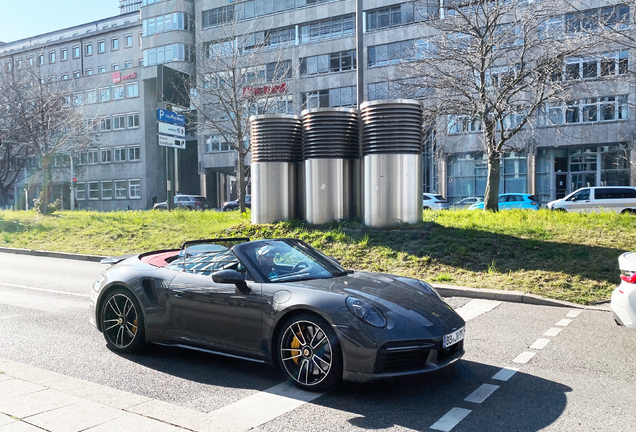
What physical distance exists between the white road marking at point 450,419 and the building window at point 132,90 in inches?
2454

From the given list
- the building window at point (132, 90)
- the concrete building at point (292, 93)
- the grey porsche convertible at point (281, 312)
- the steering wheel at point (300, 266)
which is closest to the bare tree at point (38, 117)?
the concrete building at point (292, 93)

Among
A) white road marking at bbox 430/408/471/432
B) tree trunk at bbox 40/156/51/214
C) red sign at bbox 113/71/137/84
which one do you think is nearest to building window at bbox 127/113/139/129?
red sign at bbox 113/71/137/84

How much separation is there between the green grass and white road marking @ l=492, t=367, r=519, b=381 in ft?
13.0

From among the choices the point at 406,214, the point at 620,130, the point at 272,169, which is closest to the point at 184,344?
the point at 406,214

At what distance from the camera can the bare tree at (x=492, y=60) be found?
16.5 metres

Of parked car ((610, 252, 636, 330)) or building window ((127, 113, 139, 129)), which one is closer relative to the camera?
parked car ((610, 252, 636, 330))

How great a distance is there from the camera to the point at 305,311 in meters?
4.82

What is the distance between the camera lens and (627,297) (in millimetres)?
5621

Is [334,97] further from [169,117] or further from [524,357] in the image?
[524,357]

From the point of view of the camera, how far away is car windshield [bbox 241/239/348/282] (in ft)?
17.8

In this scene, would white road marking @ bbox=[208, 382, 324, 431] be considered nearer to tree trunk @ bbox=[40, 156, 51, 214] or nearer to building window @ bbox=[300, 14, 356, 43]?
tree trunk @ bbox=[40, 156, 51, 214]

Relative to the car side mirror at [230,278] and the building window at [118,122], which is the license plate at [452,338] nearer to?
the car side mirror at [230,278]

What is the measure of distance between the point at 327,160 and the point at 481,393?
392 inches

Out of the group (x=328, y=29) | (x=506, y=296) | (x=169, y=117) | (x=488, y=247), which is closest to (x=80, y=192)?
(x=328, y=29)
